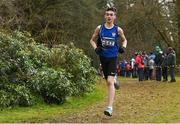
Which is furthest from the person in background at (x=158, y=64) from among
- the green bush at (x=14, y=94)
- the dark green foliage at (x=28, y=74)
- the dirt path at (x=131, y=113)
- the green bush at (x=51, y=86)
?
the green bush at (x=14, y=94)

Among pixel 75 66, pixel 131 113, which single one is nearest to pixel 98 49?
pixel 131 113

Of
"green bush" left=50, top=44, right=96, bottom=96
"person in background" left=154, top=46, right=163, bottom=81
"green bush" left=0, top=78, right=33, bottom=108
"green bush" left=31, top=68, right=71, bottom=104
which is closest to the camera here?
"green bush" left=0, top=78, right=33, bottom=108

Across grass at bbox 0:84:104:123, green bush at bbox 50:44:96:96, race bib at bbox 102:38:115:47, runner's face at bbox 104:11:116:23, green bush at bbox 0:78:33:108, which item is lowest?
grass at bbox 0:84:104:123

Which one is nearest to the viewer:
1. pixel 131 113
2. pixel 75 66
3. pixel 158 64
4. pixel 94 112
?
pixel 131 113

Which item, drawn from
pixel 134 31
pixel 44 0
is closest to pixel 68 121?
pixel 44 0

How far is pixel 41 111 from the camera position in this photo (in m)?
12.0

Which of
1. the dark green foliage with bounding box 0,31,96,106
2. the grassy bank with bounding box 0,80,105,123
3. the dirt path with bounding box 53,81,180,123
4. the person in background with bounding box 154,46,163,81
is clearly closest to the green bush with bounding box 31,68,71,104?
the dark green foliage with bounding box 0,31,96,106

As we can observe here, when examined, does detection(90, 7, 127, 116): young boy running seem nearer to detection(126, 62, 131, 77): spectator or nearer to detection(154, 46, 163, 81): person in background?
detection(154, 46, 163, 81): person in background

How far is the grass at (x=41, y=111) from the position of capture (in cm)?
1056

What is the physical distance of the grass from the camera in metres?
10.6

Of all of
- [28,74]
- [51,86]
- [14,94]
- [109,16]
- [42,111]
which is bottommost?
[42,111]

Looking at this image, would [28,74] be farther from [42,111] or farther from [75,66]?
[75,66]

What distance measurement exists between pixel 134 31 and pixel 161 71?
774 inches

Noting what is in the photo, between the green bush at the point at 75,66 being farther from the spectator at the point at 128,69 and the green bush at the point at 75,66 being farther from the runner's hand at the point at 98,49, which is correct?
the spectator at the point at 128,69
